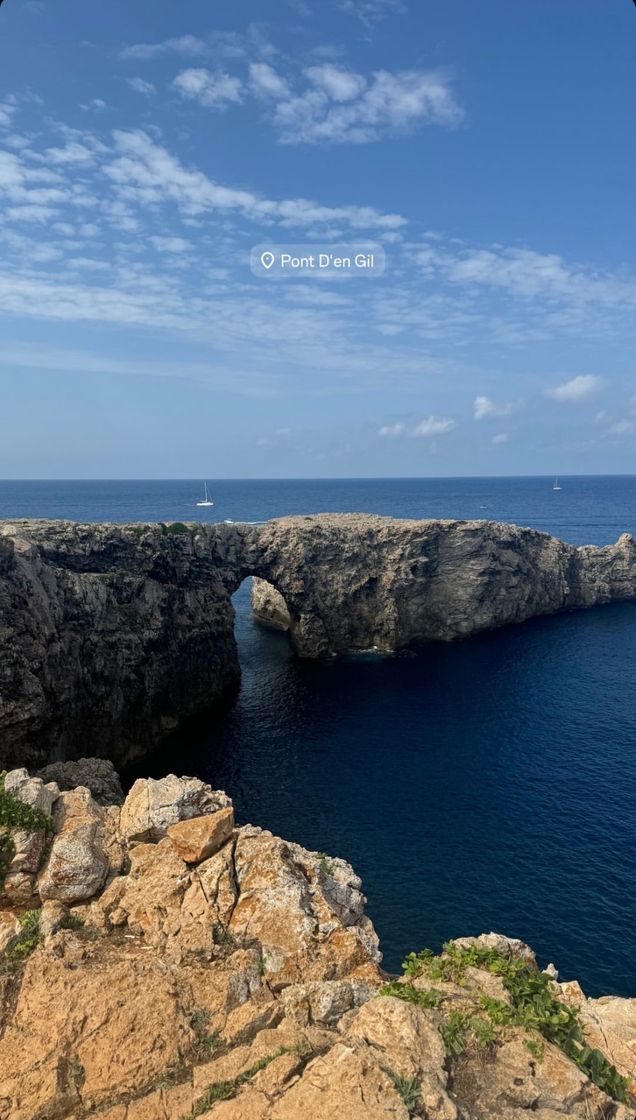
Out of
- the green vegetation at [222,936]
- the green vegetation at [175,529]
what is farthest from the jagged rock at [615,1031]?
the green vegetation at [175,529]

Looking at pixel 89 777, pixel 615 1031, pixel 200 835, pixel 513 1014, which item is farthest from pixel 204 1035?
pixel 89 777

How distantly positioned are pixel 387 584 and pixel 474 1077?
8517 cm

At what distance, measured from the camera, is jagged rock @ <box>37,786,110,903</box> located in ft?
59.9

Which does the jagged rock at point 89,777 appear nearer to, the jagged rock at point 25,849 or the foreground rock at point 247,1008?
the jagged rock at point 25,849

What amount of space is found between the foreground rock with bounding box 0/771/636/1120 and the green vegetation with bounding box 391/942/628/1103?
6 cm

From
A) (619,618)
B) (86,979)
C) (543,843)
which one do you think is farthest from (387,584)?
(86,979)

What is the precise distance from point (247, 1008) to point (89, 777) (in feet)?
111

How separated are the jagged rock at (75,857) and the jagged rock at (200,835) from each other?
2.43m

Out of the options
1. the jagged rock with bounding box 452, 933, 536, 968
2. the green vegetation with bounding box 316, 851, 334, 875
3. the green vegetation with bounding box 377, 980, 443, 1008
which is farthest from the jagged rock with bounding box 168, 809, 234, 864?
the jagged rock with bounding box 452, 933, 536, 968

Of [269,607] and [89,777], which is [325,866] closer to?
[89,777]

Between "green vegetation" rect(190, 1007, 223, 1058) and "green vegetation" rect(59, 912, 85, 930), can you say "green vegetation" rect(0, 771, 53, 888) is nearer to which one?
"green vegetation" rect(59, 912, 85, 930)

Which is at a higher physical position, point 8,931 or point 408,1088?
point 408,1088

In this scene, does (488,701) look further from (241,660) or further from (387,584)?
(241,660)

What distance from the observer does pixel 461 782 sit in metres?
54.0
